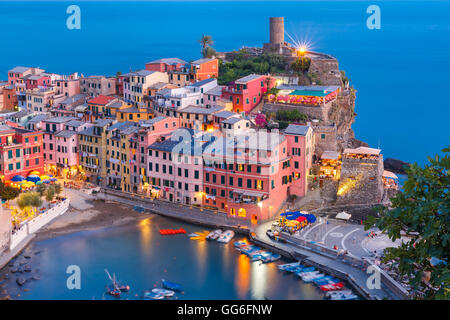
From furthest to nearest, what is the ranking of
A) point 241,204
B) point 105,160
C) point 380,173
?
point 105,160, point 380,173, point 241,204

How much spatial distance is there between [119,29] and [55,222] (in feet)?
444

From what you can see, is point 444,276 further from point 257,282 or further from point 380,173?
point 380,173

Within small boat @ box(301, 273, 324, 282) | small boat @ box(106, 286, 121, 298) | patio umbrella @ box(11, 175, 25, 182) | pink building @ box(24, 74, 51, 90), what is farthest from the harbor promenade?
pink building @ box(24, 74, 51, 90)

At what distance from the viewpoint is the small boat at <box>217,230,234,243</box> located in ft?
108

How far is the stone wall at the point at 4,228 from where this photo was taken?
31.4m

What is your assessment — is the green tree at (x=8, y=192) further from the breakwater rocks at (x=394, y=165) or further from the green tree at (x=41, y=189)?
the breakwater rocks at (x=394, y=165)

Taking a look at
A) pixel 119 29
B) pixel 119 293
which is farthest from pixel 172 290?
pixel 119 29

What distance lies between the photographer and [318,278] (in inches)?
1108

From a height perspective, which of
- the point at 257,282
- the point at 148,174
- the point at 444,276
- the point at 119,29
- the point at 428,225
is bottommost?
the point at 257,282

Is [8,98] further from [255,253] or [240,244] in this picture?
[255,253]

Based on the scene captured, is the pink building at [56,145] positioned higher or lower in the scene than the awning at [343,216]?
higher

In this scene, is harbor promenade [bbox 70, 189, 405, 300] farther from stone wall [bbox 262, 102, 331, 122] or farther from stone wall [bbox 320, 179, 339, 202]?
stone wall [bbox 262, 102, 331, 122]

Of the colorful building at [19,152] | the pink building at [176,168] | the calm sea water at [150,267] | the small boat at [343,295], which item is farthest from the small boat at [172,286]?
the colorful building at [19,152]

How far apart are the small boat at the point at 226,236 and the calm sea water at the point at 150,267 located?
14.2 inches
